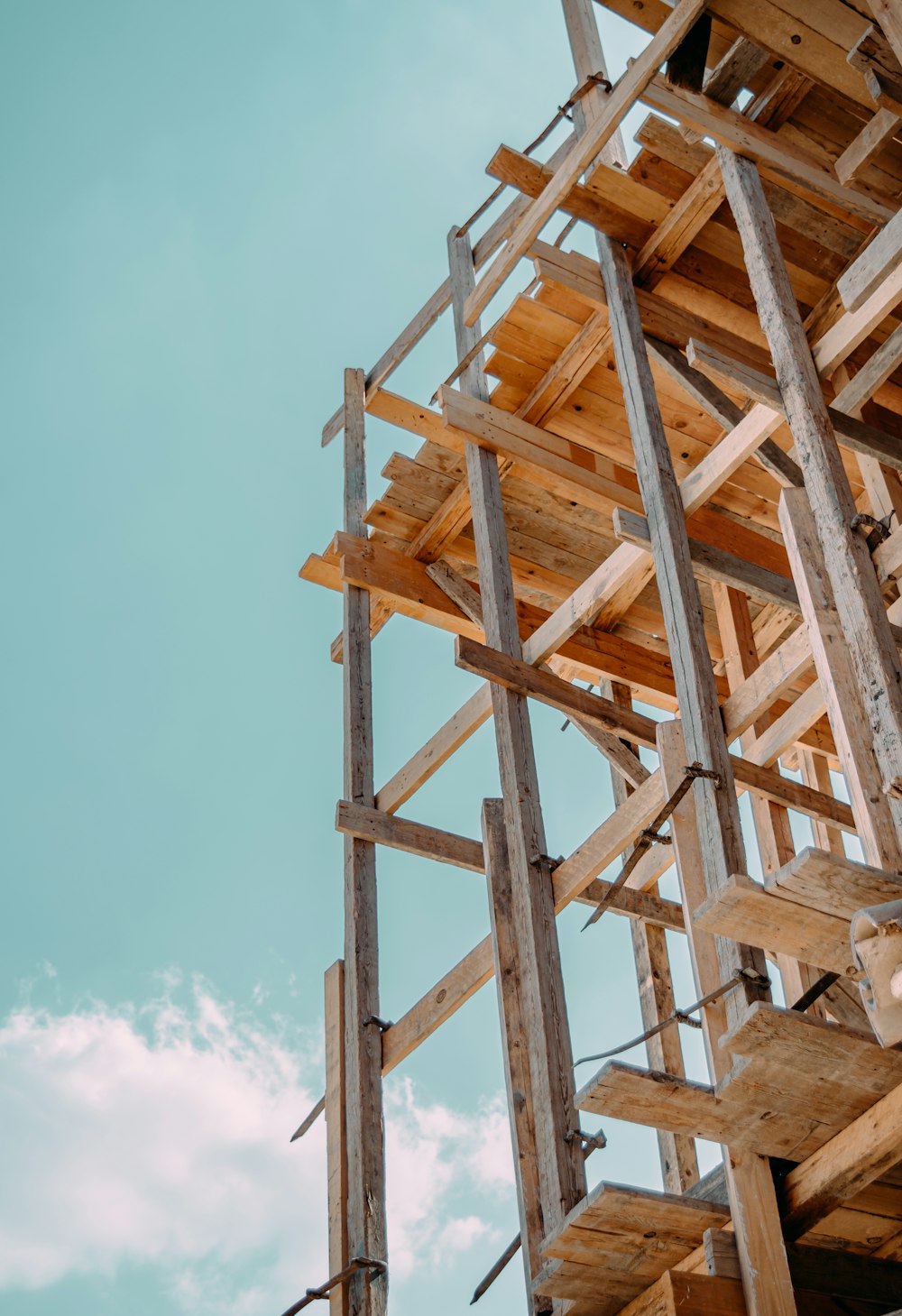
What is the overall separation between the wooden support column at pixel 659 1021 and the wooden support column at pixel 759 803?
2.63ft

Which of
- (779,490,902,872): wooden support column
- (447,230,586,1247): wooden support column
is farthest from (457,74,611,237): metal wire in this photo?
(779,490,902,872): wooden support column

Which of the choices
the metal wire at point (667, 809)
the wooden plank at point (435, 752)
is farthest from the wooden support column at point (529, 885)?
the metal wire at point (667, 809)

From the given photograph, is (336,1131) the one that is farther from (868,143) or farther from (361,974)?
(868,143)

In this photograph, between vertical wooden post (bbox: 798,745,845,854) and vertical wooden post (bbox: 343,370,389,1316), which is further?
vertical wooden post (bbox: 798,745,845,854)

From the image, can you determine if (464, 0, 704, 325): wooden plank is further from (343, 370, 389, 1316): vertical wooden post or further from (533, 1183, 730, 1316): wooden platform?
(533, 1183, 730, 1316): wooden platform

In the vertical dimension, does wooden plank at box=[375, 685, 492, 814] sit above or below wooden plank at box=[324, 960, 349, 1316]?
above

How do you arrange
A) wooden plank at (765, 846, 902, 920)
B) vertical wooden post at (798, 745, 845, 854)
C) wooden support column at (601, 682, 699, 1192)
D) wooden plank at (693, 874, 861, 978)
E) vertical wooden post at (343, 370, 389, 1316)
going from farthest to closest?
1. vertical wooden post at (798, 745, 845, 854)
2. wooden support column at (601, 682, 699, 1192)
3. vertical wooden post at (343, 370, 389, 1316)
4. wooden plank at (693, 874, 861, 978)
5. wooden plank at (765, 846, 902, 920)

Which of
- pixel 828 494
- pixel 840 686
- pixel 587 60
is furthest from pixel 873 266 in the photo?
pixel 587 60

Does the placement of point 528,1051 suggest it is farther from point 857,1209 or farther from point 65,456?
point 65,456

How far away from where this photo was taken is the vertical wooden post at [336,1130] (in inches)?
344

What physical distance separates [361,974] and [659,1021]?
7.25 feet

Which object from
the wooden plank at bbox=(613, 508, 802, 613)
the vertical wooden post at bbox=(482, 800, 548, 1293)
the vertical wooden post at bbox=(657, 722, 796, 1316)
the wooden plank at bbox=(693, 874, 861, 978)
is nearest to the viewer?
the wooden plank at bbox=(693, 874, 861, 978)

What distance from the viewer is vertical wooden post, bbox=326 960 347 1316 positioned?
28.7 feet

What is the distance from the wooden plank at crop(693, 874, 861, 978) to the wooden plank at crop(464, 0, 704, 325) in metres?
4.77
